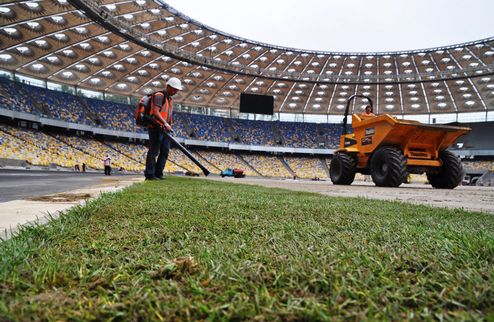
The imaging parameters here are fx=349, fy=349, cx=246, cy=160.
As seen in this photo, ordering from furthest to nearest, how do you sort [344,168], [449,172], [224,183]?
[344,168]
[449,172]
[224,183]

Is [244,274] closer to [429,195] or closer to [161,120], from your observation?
[429,195]

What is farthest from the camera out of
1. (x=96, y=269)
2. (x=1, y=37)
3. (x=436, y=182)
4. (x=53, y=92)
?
(x=53, y=92)

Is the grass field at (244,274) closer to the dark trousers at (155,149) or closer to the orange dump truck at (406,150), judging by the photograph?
the dark trousers at (155,149)

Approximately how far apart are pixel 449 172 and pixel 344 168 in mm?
2789

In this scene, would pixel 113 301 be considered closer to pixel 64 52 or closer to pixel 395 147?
pixel 395 147

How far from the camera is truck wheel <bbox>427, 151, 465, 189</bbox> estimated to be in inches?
372

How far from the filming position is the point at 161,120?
7641 millimetres

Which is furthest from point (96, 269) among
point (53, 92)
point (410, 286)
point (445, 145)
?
point (53, 92)

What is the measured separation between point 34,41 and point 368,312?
3494 centimetres

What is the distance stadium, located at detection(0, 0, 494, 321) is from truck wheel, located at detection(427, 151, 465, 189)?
0.50 ft

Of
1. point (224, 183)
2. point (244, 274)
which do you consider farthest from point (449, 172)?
point (244, 274)

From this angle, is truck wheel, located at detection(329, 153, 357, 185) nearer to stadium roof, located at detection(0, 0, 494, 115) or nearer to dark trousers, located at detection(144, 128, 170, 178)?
dark trousers, located at detection(144, 128, 170, 178)

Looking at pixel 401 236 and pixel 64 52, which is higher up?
pixel 64 52

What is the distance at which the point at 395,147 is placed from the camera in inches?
371
